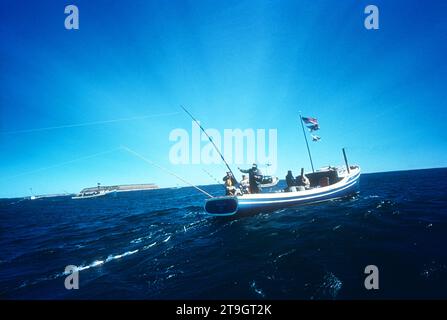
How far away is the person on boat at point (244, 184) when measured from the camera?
1706 centimetres

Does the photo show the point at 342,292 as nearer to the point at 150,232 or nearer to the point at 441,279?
the point at 441,279

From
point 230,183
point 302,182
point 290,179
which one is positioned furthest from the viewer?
point 302,182

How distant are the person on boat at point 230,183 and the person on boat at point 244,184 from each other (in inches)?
34.7

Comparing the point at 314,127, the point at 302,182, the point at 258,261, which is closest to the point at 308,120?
the point at 314,127

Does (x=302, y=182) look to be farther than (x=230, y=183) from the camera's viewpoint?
Yes

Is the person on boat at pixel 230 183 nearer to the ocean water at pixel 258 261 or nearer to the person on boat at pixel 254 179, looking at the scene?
the person on boat at pixel 254 179

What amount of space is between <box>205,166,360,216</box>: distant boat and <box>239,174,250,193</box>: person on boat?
1690 millimetres

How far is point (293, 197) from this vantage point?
17109mm

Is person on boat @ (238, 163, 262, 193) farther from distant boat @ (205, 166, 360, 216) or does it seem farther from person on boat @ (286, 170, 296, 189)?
person on boat @ (286, 170, 296, 189)

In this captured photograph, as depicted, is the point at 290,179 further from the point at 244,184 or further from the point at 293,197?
the point at 244,184

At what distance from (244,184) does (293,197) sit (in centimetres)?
409

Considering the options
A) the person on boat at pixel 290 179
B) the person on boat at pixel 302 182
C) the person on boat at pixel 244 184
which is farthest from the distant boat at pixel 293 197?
the person on boat at pixel 244 184

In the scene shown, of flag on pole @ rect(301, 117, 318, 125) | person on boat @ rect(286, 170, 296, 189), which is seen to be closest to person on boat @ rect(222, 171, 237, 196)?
person on boat @ rect(286, 170, 296, 189)
